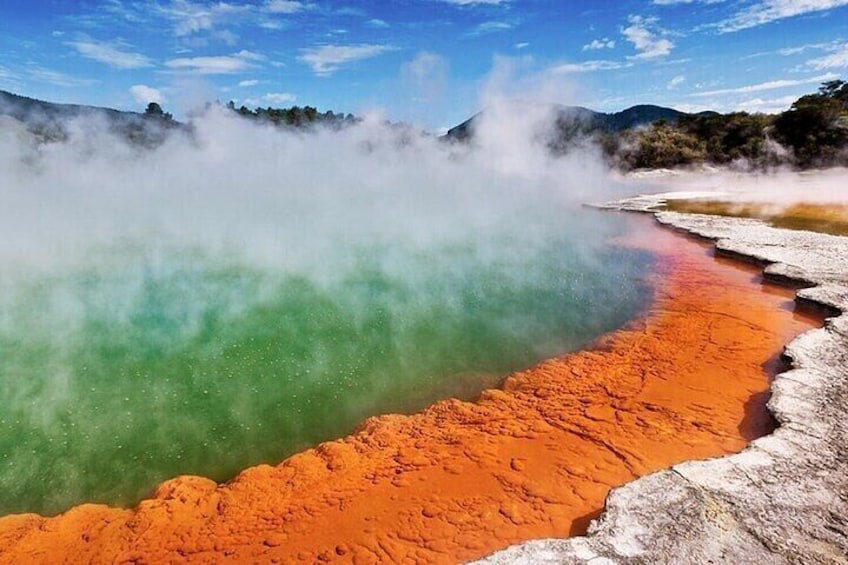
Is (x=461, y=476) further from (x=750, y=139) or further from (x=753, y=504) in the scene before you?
(x=750, y=139)

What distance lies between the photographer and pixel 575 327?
6.96m

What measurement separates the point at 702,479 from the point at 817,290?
16.5ft

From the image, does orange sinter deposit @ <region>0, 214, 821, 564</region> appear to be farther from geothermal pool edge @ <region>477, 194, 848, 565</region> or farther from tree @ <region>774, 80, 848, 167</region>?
tree @ <region>774, 80, 848, 167</region>

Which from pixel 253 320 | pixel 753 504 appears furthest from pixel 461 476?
pixel 253 320

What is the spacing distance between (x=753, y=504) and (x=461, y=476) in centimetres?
191

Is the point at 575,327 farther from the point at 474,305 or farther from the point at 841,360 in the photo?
the point at 841,360

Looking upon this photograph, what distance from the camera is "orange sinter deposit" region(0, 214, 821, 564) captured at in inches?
131

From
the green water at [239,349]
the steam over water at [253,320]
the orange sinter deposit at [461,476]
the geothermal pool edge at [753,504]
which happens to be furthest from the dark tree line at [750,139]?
the geothermal pool edge at [753,504]

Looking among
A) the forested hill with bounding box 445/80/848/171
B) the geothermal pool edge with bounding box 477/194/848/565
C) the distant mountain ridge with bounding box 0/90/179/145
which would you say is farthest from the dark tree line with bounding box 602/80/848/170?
the distant mountain ridge with bounding box 0/90/179/145

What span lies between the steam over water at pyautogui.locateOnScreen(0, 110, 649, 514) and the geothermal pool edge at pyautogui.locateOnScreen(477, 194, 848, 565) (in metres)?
2.51

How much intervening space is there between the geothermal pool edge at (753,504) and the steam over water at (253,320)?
251cm

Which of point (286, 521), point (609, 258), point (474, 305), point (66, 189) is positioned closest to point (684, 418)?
point (286, 521)

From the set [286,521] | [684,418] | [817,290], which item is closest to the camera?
[286,521]

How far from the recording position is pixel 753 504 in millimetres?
2986
